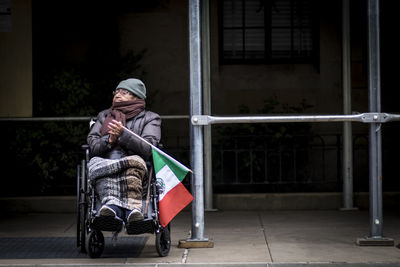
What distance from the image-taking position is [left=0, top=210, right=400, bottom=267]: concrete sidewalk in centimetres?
712

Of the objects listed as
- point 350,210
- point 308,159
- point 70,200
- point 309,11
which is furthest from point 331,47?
point 70,200

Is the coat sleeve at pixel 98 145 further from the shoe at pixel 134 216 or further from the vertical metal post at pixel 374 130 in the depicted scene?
the vertical metal post at pixel 374 130

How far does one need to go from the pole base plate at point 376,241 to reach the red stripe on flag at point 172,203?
73.2 inches

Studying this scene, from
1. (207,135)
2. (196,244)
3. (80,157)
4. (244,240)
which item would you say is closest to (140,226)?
(196,244)

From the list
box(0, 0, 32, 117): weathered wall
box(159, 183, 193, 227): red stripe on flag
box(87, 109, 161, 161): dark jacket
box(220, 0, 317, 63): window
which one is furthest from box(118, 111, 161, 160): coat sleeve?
box(220, 0, 317, 63): window

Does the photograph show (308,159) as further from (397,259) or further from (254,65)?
(397,259)

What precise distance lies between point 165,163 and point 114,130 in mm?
589

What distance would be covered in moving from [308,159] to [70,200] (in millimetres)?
3445

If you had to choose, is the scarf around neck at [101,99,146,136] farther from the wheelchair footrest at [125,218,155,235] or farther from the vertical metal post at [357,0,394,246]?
the vertical metal post at [357,0,394,246]

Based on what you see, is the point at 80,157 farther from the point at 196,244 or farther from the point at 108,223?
the point at 108,223

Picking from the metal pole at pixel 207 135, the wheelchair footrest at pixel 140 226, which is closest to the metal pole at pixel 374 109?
the wheelchair footrest at pixel 140 226

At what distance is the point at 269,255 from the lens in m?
7.36

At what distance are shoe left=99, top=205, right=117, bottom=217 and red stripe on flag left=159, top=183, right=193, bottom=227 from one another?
1.96ft

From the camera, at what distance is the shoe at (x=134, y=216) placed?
6.81m
